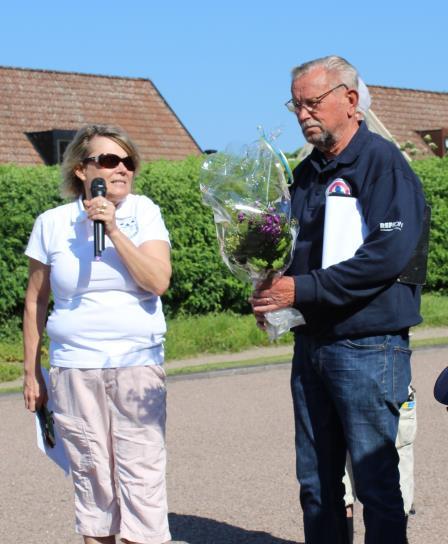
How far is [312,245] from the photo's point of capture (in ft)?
12.9

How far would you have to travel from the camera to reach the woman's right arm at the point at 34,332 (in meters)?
4.47

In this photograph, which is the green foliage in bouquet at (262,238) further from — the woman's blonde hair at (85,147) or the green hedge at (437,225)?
the green hedge at (437,225)

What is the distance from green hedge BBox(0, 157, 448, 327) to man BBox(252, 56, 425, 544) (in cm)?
921

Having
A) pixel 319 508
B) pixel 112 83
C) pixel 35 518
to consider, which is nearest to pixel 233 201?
pixel 319 508

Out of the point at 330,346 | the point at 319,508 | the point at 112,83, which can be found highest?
the point at 112,83

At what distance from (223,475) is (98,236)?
115 inches

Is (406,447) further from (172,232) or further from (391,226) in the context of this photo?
(172,232)

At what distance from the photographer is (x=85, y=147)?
4355 millimetres

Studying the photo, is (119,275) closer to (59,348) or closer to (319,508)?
(59,348)

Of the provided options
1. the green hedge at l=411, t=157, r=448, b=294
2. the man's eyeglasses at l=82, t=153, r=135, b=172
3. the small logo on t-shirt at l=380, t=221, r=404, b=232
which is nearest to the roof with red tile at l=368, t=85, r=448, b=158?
the green hedge at l=411, t=157, r=448, b=294

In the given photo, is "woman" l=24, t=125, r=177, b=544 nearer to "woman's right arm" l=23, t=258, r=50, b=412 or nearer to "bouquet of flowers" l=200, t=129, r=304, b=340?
"woman's right arm" l=23, t=258, r=50, b=412

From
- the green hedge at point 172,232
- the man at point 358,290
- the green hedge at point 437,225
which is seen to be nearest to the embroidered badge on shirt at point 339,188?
the man at point 358,290

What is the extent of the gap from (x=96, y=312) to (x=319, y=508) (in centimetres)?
116

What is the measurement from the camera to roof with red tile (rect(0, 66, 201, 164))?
27031mm
